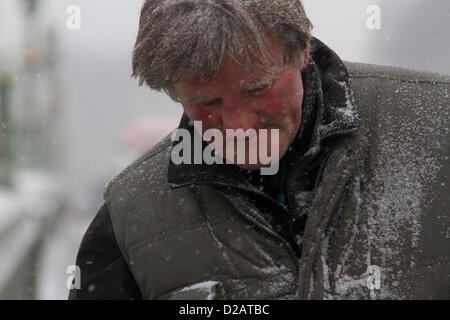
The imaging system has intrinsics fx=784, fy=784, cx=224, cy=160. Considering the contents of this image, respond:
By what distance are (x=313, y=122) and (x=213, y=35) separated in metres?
0.44

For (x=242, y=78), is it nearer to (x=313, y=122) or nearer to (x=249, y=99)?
(x=249, y=99)

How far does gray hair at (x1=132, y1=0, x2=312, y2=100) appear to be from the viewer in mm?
2148

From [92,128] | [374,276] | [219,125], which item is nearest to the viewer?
[374,276]

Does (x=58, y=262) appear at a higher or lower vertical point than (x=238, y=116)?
lower

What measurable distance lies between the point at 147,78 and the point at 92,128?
103ft

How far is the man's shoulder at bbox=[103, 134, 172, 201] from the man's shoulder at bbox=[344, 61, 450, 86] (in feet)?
2.16

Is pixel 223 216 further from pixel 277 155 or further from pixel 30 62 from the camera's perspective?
pixel 30 62

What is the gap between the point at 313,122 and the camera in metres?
2.38

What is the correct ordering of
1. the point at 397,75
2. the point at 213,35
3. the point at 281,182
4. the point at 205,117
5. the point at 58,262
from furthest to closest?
the point at 58,262, the point at 397,75, the point at 281,182, the point at 205,117, the point at 213,35

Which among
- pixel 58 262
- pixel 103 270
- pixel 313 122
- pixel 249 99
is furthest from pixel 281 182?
pixel 58 262

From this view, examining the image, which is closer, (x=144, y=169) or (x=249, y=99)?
(x=249, y=99)

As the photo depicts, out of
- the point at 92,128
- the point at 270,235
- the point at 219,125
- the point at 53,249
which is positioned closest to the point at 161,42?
the point at 219,125

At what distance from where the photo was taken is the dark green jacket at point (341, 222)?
2.13 metres

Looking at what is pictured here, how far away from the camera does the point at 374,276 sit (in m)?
2.12
